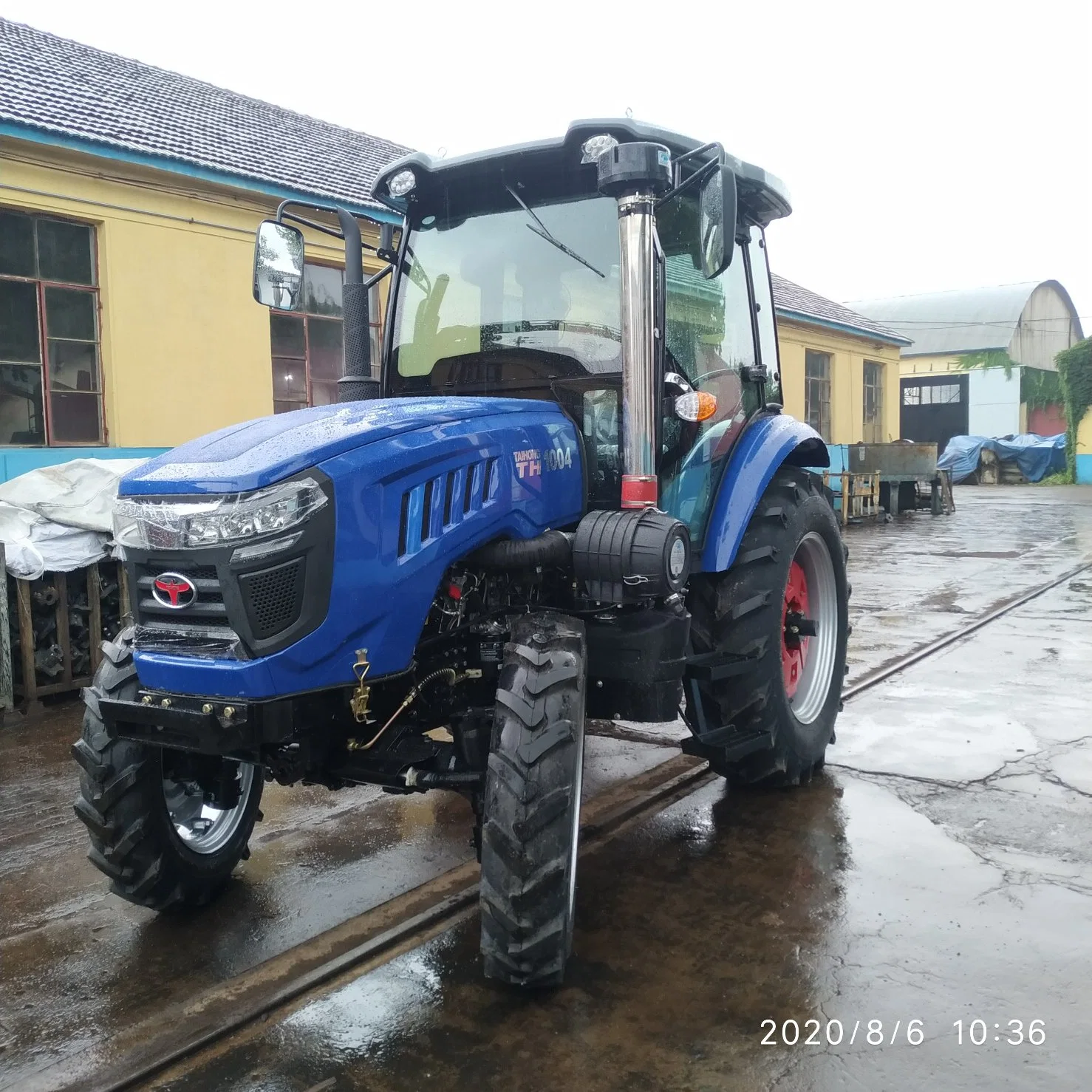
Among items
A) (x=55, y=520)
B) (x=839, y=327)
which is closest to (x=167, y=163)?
(x=55, y=520)

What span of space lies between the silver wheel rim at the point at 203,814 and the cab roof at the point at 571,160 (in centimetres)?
227

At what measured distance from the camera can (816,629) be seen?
15.4ft

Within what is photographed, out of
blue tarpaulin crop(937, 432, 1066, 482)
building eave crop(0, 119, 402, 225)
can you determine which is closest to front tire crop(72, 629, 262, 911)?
building eave crop(0, 119, 402, 225)

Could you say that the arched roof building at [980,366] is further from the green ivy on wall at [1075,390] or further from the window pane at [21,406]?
the window pane at [21,406]

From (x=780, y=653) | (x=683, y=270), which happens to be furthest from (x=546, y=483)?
(x=780, y=653)

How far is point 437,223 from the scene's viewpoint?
13.3ft

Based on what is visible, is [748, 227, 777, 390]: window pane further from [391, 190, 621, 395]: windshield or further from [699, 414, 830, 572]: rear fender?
[391, 190, 621, 395]: windshield

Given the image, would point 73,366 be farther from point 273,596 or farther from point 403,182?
point 273,596

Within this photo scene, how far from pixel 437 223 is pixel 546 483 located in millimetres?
1295

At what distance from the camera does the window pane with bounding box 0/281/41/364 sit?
9609mm

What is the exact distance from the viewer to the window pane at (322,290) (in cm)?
1212

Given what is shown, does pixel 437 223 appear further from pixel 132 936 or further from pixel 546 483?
pixel 132 936

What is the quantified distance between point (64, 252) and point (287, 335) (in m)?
2.64

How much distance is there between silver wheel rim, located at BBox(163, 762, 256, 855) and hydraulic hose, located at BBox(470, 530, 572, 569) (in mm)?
1109
